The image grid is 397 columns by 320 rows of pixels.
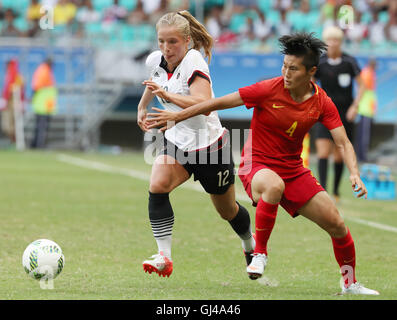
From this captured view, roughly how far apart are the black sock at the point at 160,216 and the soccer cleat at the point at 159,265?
0.20 metres

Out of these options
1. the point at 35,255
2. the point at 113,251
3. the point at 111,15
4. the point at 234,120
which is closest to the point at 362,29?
the point at 234,120

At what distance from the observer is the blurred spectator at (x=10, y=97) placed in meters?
23.7

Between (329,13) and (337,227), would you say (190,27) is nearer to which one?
(337,227)

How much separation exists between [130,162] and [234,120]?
533cm

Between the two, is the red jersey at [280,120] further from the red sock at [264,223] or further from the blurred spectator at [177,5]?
the blurred spectator at [177,5]

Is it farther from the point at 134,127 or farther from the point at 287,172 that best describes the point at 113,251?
the point at 134,127

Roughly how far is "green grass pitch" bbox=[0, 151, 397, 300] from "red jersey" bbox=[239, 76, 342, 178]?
3.29ft

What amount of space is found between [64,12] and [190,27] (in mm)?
18952

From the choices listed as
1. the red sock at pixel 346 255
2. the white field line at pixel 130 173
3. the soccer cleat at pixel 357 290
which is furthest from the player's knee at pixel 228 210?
the white field line at pixel 130 173

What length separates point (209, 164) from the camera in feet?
22.3

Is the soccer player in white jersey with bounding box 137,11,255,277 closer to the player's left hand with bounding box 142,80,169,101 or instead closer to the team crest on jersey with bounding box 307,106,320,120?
the player's left hand with bounding box 142,80,169,101

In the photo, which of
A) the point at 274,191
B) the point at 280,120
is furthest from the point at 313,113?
the point at 274,191

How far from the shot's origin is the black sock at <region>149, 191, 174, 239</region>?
662 cm
